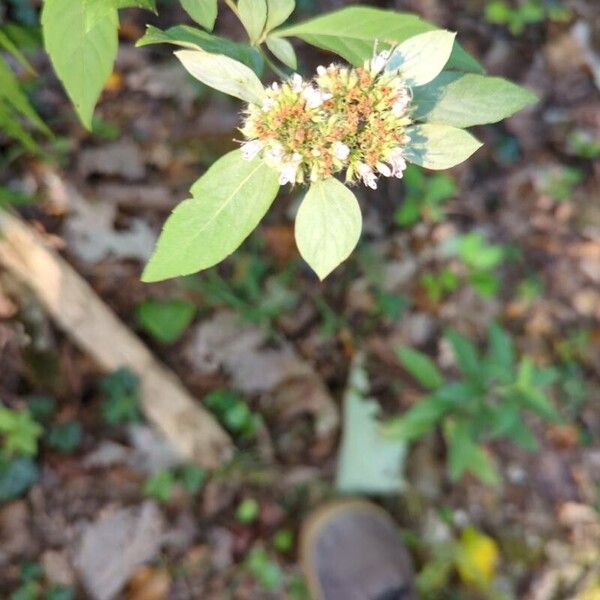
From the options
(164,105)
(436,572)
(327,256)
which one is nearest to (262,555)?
(436,572)

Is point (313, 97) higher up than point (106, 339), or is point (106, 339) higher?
point (313, 97)

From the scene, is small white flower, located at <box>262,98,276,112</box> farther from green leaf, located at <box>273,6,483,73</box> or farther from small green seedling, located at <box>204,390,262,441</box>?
small green seedling, located at <box>204,390,262,441</box>

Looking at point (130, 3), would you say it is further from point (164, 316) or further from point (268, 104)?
point (164, 316)

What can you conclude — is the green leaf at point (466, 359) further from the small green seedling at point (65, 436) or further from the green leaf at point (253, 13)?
the green leaf at point (253, 13)

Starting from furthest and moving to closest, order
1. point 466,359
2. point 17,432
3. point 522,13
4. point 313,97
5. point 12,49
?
point 522,13, point 466,359, point 17,432, point 12,49, point 313,97

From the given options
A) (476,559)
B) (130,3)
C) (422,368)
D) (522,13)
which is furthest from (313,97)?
(522,13)

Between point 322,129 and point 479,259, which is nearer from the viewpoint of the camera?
point 322,129

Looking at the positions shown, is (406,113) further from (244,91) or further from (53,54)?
(53,54)

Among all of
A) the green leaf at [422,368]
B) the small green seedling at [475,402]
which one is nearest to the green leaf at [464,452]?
the small green seedling at [475,402]
